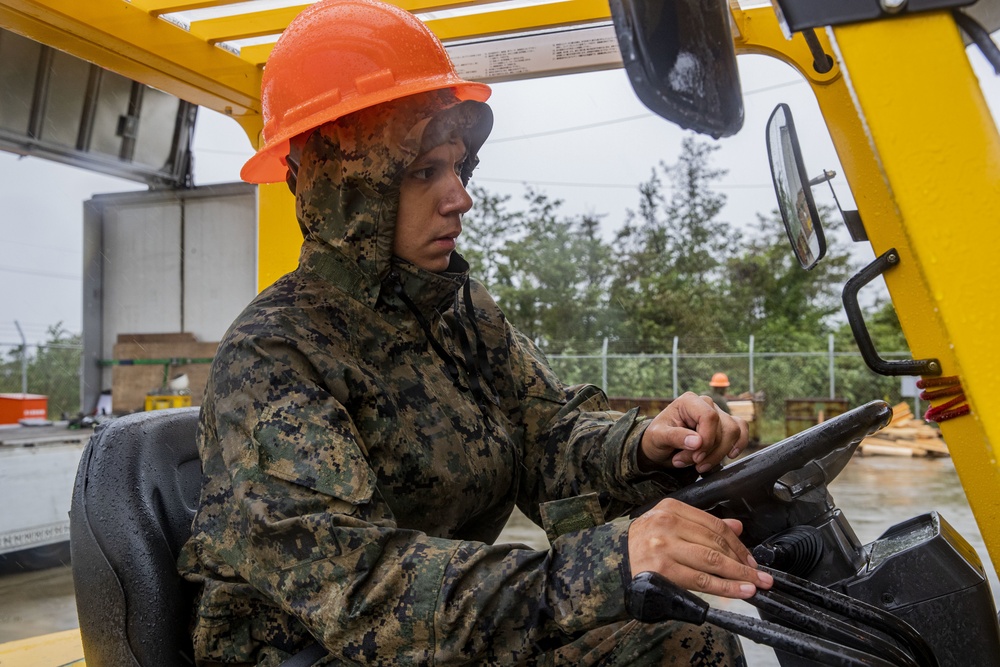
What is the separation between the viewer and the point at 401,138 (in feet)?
5.66

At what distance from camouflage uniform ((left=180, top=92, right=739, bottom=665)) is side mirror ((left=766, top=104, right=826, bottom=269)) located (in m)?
0.54

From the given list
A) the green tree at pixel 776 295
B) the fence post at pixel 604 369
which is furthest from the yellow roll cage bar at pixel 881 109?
the green tree at pixel 776 295

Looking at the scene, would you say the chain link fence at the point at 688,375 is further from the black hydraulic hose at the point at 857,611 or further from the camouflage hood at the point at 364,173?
the black hydraulic hose at the point at 857,611

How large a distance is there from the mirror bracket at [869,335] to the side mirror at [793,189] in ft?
0.27

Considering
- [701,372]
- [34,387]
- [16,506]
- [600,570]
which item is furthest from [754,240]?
[600,570]

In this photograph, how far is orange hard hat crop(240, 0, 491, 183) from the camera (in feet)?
5.70

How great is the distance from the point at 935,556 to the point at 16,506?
17.4 ft

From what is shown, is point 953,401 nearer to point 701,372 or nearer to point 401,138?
point 401,138

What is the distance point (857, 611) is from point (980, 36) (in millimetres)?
804

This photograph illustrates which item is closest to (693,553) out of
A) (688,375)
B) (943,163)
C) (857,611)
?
(857,611)

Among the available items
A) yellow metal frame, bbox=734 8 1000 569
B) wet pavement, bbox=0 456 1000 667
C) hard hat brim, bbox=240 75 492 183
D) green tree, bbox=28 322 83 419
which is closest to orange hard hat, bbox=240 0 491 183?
hard hat brim, bbox=240 75 492 183

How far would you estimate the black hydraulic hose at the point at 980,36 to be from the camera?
0.90 m

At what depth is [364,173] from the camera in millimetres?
1698

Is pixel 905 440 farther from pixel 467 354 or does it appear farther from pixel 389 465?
pixel 389 465
